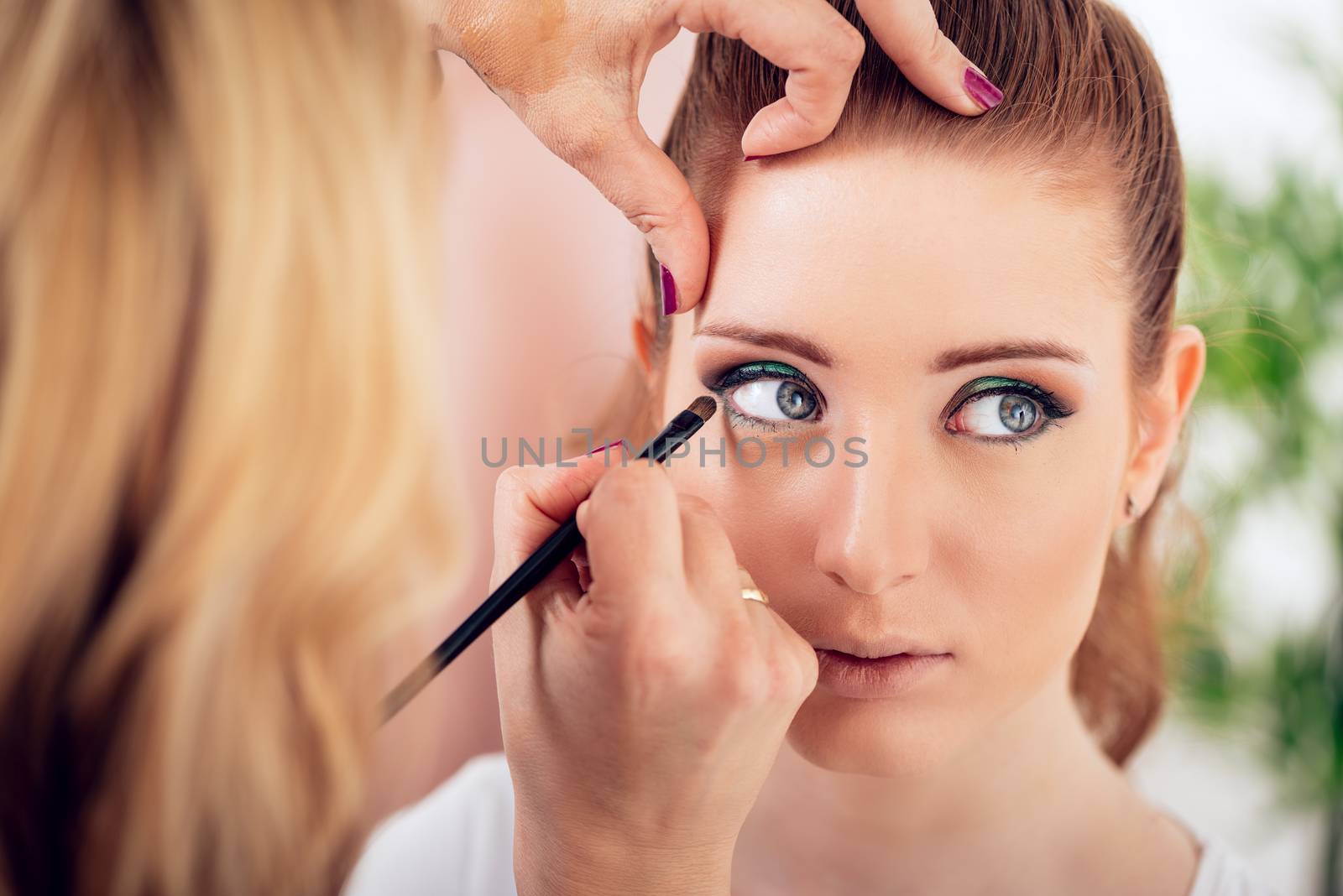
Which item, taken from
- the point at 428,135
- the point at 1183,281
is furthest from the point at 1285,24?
the point at 428,135

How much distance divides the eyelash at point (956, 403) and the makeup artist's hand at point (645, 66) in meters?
0.07

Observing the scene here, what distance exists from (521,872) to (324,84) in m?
0.50

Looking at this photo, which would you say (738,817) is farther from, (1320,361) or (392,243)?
(1320,361)

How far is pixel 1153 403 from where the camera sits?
2.64ft

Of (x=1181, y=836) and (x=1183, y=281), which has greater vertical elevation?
(x=1183, y=281)

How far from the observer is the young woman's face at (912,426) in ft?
2.19

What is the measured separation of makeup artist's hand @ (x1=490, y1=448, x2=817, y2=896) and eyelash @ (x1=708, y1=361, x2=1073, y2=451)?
0.50 ft

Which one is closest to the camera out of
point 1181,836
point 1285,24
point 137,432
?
point 137,432

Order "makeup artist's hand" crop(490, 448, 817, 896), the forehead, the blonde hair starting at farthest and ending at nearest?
the forehead, "makeup artist's hand" crop(490, 448, 817, 896), the blonde hair

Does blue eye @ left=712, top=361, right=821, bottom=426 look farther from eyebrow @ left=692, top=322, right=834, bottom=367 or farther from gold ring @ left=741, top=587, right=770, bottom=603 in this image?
gold ring @ left=741, top=587, right=770, bottom=603

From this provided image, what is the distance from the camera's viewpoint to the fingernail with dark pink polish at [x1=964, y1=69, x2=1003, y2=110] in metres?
0.69

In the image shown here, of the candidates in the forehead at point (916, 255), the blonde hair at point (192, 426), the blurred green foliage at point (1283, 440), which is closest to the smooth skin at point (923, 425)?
the forehead at point (916, 255)

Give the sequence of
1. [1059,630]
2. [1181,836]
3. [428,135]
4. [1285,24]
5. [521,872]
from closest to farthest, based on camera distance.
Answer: [428,135] < [521,872] < [1059,630] < [1181,836] < [1285,24]

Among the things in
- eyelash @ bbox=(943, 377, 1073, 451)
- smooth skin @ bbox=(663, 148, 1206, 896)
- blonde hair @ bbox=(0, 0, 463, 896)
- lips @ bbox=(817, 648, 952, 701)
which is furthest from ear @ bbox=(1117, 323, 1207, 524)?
blonde hair @ bbox=(0, 0, 463, 896)
